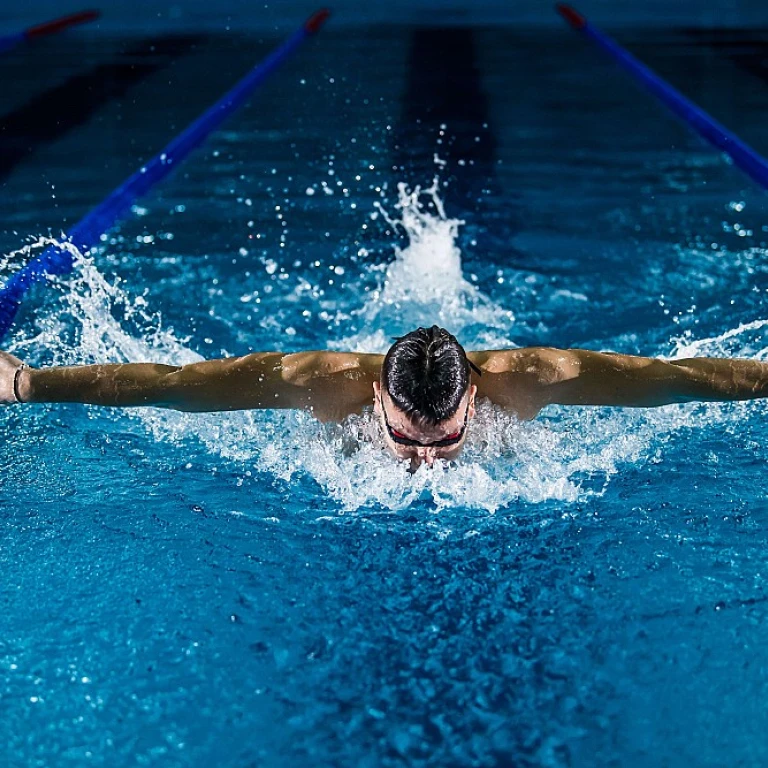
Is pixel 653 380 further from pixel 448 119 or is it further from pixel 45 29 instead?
pixel 45 29

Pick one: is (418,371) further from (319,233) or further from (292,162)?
(292,162)

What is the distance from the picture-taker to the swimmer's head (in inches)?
75.9

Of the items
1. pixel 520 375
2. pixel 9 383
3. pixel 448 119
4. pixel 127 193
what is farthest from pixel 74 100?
pixel 520 375

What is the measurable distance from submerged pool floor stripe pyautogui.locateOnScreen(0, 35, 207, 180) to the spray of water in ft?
6.74

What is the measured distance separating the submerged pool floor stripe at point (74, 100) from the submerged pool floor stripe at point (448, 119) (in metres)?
1.79

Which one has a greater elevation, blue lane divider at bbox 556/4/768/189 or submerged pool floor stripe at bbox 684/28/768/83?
submerged pool floor stripe at bbox 684/28/768/83

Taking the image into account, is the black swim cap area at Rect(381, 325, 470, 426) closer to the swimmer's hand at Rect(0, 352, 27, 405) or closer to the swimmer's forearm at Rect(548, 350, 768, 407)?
the swimmer's forearm at Rect(548, 350, 768, 407)

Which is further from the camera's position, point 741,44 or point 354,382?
point 741,44

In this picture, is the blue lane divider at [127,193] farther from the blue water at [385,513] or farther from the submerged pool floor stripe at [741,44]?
the submerged pool floor stripe at [741,44]

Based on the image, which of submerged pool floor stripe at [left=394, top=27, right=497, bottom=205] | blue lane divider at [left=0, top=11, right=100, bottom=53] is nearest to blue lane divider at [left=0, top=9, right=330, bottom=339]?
submerged pool floor stripe at [left=394, top=27, right=497, bottom=205]

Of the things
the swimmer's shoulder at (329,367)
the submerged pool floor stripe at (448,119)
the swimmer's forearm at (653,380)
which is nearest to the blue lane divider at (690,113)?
the submerged pool floor stripe at (448,119)

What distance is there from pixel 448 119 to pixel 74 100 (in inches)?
89.8

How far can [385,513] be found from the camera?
7.52ft

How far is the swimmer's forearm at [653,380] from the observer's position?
7.25 feet
